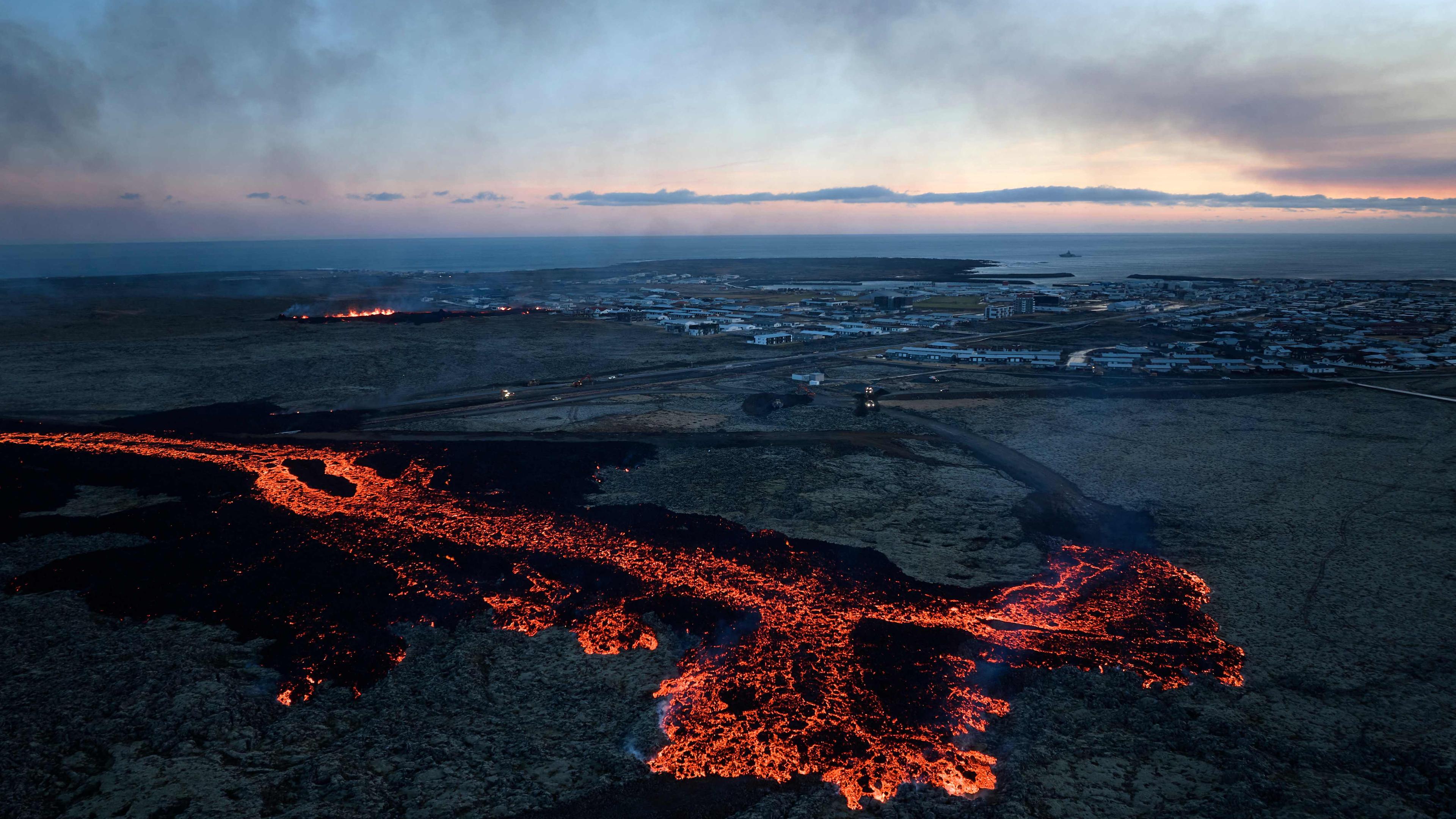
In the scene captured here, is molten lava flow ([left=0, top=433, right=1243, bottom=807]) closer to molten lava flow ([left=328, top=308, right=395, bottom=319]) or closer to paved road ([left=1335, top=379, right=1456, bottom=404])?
paved road ([left=1335, top=379, right=1456, bottom=404])

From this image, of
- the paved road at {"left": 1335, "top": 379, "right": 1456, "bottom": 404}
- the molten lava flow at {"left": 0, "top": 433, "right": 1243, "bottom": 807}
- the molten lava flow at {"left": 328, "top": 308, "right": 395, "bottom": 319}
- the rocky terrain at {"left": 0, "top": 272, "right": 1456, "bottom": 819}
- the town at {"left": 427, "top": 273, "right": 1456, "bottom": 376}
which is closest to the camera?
the rocky terrain at {"left": 0, "top": 272, "right": 1456, "bottom": 819}

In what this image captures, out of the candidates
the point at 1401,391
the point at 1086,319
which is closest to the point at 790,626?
the point at 1401,391

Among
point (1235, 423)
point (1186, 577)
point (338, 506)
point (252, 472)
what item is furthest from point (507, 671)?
point (1235, 423)

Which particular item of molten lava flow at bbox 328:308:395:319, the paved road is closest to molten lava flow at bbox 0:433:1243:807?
the paved road

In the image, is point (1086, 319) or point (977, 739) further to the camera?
point (1086, 319)

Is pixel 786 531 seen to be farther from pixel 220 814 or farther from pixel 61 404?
pixel 61 404

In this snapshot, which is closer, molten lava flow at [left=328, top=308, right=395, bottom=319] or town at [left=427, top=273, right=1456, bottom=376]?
town at [left=427, top=273, right=1456, bottom=376]

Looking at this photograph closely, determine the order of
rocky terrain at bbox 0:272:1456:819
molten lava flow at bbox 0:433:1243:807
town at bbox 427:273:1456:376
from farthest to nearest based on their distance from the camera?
1. town at bbox 427:273:1456:376
2. molten lava flow at bbox 0:433:1243:807
3. rocky terrain at bbox 0:272:1456:819

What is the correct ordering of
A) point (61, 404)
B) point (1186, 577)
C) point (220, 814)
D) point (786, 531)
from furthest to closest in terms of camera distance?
point (61, 404)
point (786, 531)
point (1186, 577)
point (220, 814)

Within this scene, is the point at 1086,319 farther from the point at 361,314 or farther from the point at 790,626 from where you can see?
the point at 361,314
